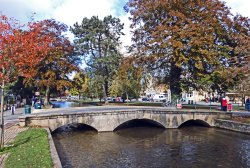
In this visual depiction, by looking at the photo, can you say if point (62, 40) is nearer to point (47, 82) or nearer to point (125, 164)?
point (47, 82)

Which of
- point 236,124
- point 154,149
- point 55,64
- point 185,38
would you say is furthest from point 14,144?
point 55,64

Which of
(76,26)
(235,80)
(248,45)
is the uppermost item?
(76,26)

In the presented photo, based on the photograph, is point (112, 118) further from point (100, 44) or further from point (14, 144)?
point (100, 44)

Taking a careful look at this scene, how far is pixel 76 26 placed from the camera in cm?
5531

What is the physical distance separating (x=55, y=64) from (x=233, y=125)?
3025 cm

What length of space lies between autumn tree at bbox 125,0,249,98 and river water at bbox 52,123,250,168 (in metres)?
9.33

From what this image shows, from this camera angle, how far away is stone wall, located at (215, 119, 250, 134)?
88.2 ft

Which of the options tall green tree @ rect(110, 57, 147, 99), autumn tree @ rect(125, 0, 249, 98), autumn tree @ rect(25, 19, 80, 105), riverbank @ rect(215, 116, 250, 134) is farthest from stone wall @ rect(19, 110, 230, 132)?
autumn tree @ rect(25, 19, 80, 105)

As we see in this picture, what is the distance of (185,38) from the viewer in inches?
1344

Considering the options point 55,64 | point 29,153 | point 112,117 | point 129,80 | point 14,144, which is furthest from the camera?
point 129,80

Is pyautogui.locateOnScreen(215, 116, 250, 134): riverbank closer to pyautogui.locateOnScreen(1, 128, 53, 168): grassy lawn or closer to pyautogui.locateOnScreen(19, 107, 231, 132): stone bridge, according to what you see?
pyautogui.locateOnScreen(19, 107, 231, 132): stone bridge

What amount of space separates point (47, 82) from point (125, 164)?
30313 mm

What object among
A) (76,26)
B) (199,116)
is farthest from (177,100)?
(76,26)

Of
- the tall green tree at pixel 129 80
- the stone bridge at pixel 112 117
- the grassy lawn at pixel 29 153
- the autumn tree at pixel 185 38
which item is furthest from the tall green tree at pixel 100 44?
the grassy lawn at pixel 29 153
